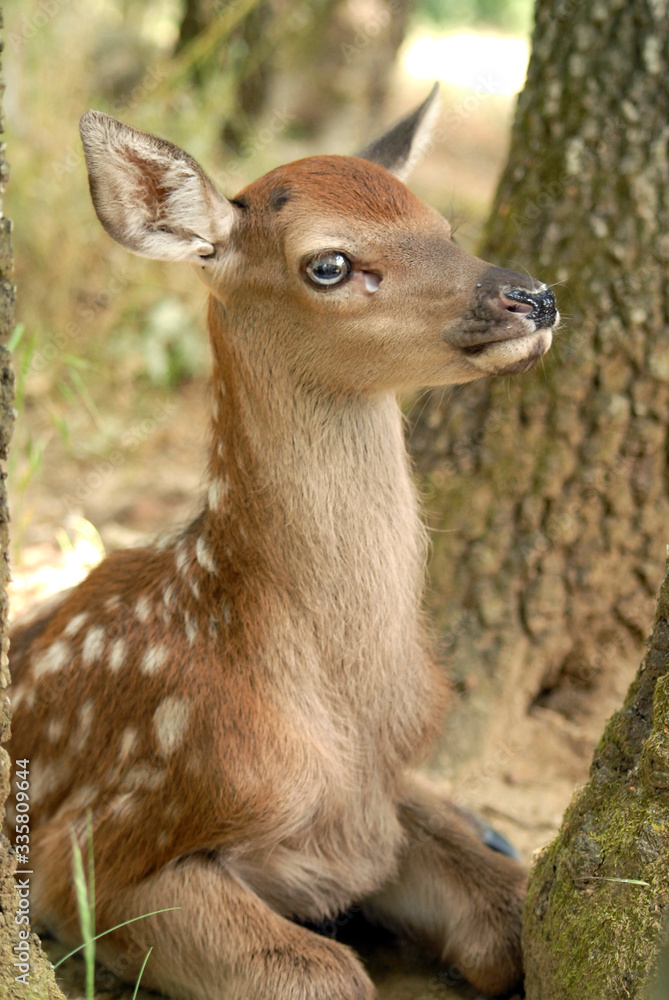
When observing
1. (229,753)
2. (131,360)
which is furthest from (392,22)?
(229,753)

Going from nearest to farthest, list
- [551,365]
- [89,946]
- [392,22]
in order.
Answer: [89,946]
[551,365]
[392,22]

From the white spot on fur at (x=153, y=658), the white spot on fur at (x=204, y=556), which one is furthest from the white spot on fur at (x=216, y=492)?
the white spot on fur at (x=153, y=658)

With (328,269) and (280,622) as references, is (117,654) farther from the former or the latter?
(328,269)

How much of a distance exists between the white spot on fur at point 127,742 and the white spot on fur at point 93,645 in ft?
0.86

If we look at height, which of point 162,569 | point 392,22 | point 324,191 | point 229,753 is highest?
point 392,22

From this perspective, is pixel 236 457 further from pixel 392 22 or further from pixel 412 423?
pixel 392 22

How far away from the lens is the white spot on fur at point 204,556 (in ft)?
9.80

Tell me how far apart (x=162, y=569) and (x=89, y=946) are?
1.23 m

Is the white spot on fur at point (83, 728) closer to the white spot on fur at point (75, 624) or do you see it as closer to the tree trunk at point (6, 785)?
the white spot on fur at point (75, 624)

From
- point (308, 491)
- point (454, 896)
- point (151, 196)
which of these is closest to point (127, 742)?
point (308, 491)

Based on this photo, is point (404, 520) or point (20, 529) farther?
point (20, 529)

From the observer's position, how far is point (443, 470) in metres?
4.17

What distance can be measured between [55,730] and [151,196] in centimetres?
161

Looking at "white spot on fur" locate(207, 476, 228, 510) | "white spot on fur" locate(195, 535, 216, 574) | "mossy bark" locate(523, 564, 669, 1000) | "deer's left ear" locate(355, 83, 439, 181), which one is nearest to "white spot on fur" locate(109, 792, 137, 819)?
"white spot on fur" locate(195, 535, 216, 574)
